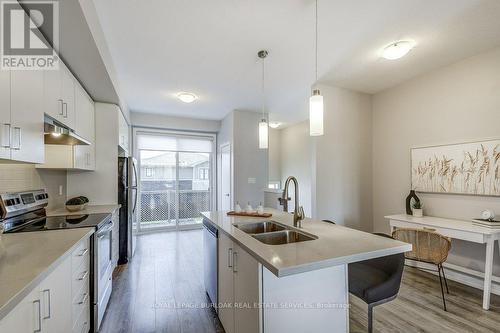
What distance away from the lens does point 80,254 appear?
164 centimetres

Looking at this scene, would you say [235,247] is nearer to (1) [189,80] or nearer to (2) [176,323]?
(2) [176,323]

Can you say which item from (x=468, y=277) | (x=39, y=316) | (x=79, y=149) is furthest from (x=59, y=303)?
(x=468, y=277)

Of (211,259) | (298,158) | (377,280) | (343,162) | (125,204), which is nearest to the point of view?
(377,280)

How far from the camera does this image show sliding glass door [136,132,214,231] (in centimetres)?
529

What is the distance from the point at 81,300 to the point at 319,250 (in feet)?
5.73

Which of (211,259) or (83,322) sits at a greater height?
(211,259)

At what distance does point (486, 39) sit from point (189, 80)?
11.5 ft

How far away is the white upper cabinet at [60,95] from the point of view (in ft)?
5.92

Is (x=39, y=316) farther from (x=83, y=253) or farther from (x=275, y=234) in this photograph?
(x=275, y=234)

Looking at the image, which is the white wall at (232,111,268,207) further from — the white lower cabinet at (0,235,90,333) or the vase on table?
the white lower cabinet at (0,235,90,333)

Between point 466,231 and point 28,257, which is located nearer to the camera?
point 28,257

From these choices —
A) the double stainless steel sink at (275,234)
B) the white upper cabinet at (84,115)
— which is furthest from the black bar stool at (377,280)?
the white upper cabinet at (84,115)

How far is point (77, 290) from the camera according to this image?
5.20 feet

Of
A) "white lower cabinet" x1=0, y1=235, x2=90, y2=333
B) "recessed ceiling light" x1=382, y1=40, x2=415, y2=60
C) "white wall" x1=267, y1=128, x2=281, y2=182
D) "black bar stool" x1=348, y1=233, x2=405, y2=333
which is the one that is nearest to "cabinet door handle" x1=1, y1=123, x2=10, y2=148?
"white lower cabinet" x1=0, y1=235, x2=90, y2=333
